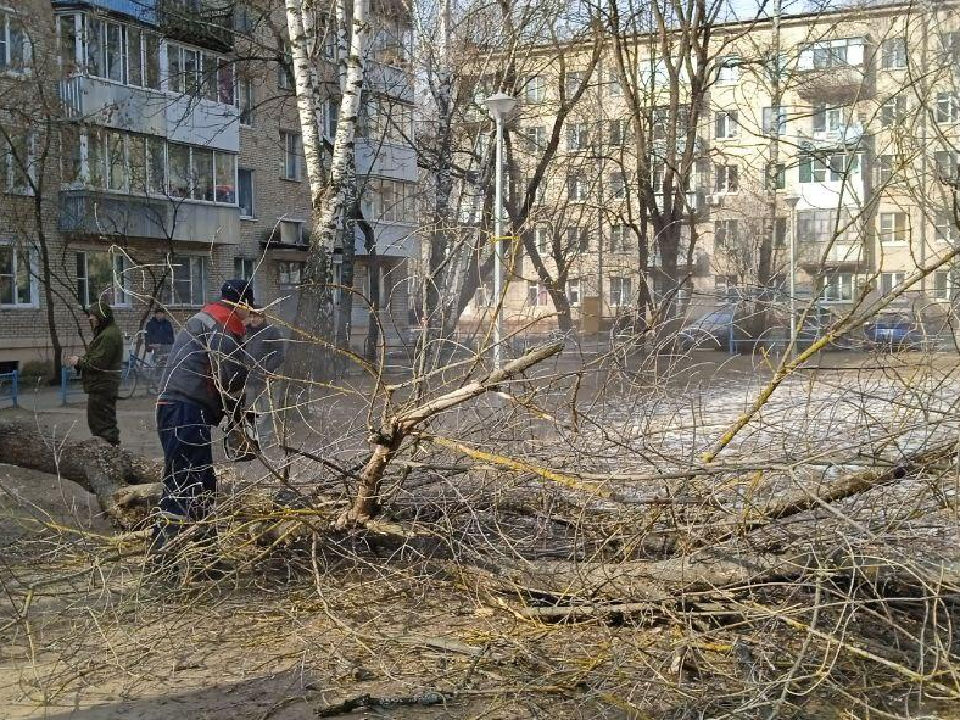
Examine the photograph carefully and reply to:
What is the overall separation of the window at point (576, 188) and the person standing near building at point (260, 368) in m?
17.4

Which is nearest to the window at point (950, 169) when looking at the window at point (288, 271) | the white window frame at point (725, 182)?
the white window frame at point (725, 182)

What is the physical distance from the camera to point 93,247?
2306cm

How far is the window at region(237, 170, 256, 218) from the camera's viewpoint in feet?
92.4

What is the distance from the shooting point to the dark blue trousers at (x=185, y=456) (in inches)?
189

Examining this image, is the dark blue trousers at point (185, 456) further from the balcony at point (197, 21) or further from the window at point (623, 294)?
the balcony at point (197, 21)

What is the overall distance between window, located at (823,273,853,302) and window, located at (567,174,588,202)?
54.9ft

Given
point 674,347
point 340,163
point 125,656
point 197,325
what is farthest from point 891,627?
point 340,163

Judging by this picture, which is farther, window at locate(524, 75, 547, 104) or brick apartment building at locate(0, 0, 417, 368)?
brick apartment building at locate(0, 0, 417, 368)

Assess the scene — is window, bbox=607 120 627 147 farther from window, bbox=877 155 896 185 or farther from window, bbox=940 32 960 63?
window, bbox=877 155 896 185

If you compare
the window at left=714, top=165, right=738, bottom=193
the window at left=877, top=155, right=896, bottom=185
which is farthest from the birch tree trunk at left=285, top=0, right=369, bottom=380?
the window at left=714, top=165, right=738, bottom=193

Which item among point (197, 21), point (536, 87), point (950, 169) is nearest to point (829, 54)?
point (536, 87)

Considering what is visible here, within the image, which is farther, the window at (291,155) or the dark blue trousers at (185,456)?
the window at (291,155)

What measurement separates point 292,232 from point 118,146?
7.99 m

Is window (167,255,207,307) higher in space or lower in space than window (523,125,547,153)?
lower
